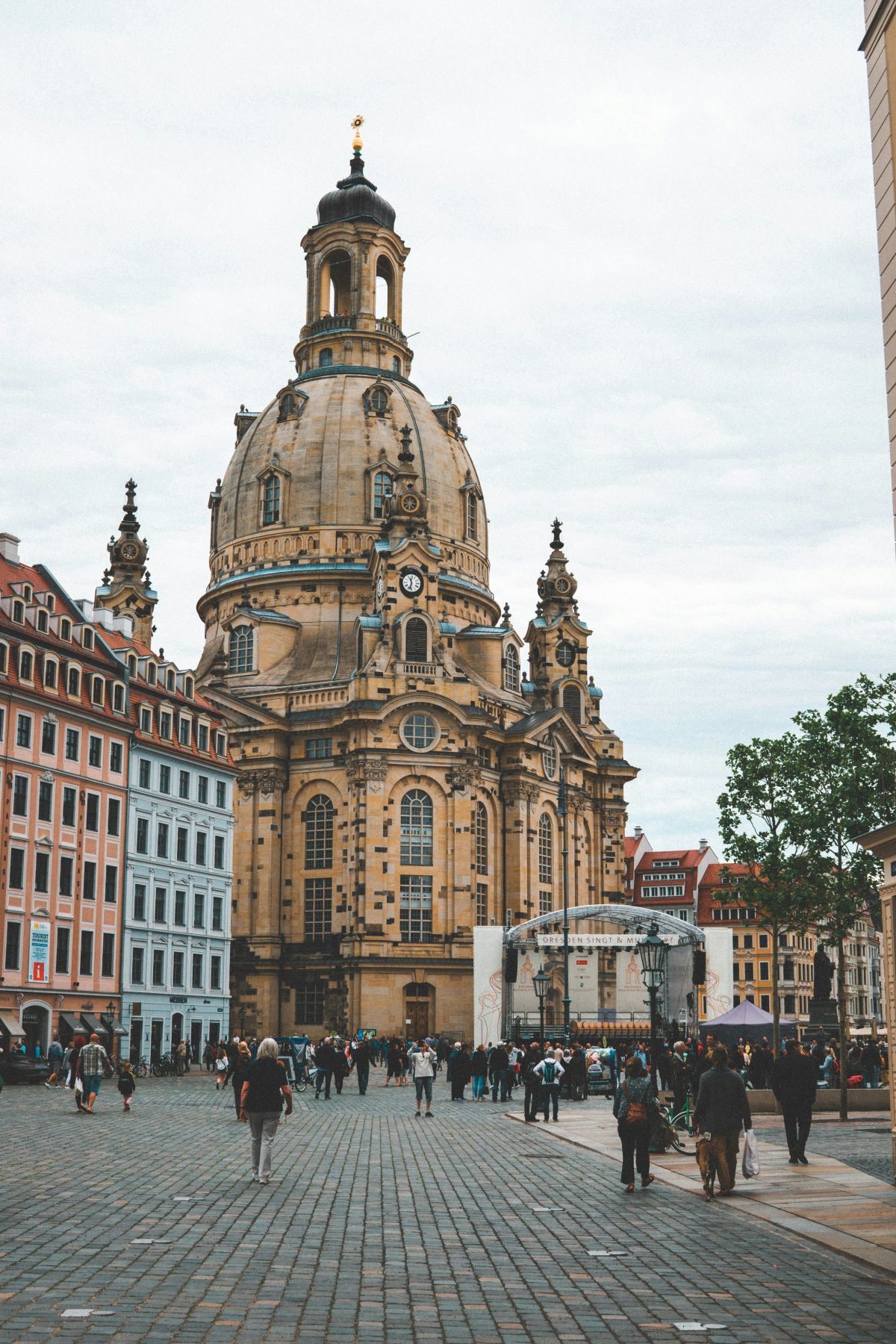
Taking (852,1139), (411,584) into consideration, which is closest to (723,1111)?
(852,1139)

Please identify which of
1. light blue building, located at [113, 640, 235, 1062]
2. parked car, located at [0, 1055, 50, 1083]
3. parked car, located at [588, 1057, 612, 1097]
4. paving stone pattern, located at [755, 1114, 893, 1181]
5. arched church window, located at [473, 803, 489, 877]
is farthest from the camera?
arched church window, located at [473, 803, 489, 877]

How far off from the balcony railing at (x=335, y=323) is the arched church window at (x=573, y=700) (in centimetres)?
3026

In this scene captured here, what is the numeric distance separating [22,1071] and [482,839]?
A: 45.5 metres

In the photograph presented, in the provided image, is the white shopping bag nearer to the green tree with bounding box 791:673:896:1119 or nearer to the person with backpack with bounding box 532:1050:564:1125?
the person with backpack with bounding box 532:1050:564:1125

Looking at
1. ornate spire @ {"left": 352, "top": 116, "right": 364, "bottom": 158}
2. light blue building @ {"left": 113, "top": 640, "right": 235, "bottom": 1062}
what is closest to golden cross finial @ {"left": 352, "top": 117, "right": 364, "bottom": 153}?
ornate spire @ {"left": 352, "top": 116, "right": 364, "bottom": 158}

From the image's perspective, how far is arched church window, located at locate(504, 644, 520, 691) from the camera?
109812 mm

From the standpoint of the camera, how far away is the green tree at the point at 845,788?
59.0 metres

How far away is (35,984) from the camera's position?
61.2 meters

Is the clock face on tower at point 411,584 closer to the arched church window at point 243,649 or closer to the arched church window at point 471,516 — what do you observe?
the arched church window at point 243,649

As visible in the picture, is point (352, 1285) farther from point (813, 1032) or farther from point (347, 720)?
point (347, 720)

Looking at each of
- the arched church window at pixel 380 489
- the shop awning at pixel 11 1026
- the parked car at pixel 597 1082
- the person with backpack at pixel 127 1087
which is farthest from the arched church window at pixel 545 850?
the person with backpack at pixel 127 1087

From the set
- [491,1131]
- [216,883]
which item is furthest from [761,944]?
[491,1131]

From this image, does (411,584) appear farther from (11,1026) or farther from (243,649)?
(11,1026)

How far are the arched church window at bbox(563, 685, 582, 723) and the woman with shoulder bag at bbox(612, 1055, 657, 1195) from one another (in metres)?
88.9
